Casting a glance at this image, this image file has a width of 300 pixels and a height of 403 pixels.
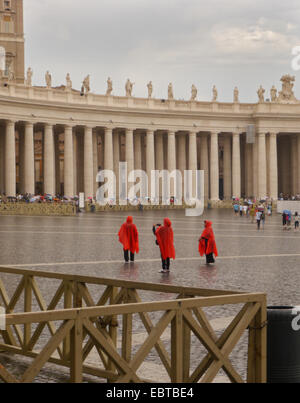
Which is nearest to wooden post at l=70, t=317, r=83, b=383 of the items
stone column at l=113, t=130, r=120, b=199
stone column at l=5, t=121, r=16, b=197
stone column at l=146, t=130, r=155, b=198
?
stone column at l=5, t=121, r=16, b=197

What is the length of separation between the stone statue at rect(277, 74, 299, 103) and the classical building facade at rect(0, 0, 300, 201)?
141mm

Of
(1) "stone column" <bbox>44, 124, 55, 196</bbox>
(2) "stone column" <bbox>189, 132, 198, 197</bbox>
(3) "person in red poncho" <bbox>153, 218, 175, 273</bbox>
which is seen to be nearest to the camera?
(3) "person in red poncho" <bbox>153, 218, 175, 273</bbox>

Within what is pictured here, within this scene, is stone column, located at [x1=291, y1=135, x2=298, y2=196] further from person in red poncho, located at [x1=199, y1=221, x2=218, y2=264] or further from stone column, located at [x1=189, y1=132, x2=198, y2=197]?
person in red poncho, located at [x1=199, y1=221, x2=218, y2=264]

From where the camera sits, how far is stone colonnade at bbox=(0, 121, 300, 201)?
Answer: 274 ft

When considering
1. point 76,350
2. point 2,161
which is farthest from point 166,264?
point 2,161

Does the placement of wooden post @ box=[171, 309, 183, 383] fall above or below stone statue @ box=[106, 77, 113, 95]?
below

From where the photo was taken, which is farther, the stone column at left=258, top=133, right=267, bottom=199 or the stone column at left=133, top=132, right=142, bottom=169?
the stone column at left=258, top=133, right=267, bottom=199

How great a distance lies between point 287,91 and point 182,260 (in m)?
81.1

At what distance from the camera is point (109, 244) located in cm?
3253

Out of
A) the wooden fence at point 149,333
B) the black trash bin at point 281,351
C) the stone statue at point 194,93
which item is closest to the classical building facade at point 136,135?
the stone statue at point 194,93

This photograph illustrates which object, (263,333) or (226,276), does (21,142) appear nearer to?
(226,276)

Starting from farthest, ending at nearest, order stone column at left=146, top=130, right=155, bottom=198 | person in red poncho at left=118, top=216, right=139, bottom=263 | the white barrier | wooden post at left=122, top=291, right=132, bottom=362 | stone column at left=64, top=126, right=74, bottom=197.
→ stone column at left=146, top=130, right=155, bottom=198
stone column at left=64, top=126, right=74, bottom=197
the white barrier
person in red poncho at left=118, top=216, right=139, bottom=263
wooden post at left=122, top=291, right=132, bottom=362

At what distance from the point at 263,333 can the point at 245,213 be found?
202 feet
